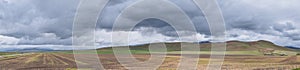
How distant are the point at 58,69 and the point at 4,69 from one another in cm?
2009

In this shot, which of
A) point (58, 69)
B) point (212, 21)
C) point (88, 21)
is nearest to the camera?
point (88, 21)

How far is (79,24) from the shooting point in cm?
2458

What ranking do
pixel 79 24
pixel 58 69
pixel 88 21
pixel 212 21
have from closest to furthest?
pixel 79 24
pixel 88 21
pixel 212 21
pixel 58 69

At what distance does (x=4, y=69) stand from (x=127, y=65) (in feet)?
133

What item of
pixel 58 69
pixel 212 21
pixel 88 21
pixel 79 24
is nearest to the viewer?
pixel 79 24

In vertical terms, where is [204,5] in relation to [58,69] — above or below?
above

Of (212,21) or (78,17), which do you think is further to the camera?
(212,21)

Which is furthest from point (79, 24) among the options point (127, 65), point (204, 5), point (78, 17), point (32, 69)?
point (32, 69)

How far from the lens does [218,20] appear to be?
29172 mm

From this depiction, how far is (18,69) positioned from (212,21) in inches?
4405

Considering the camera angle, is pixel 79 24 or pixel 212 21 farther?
pixel 212 21

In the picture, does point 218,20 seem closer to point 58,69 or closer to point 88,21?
point 88,21

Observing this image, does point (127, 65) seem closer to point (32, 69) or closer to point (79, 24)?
point (32, 69)

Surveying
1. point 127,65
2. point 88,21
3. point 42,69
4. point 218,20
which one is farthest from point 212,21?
point 42,69
